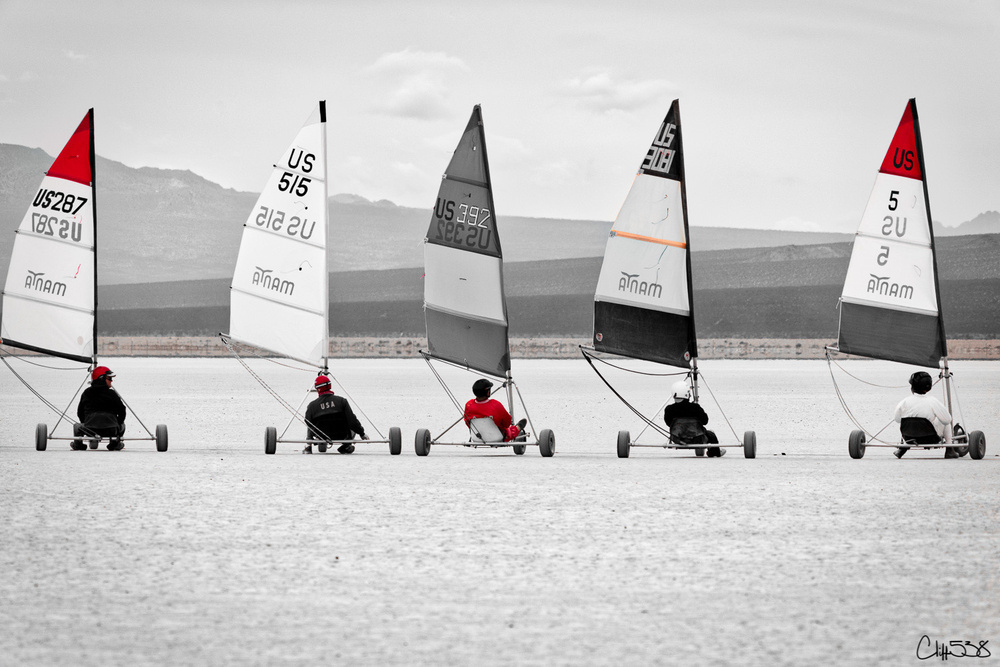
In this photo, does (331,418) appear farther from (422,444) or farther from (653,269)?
(653,269)

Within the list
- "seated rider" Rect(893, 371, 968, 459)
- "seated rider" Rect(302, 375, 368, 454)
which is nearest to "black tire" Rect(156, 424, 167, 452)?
"seated rider" Rect(302, 375, 368, 454)

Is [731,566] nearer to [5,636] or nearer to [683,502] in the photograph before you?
[683,502]

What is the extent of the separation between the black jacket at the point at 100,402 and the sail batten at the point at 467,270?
4.19 m

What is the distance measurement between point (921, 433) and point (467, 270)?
634 centimetres

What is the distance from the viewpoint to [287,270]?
19.5m

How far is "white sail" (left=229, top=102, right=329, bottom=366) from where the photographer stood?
63.9ft

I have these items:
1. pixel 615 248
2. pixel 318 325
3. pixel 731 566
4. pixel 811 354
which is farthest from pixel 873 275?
pixel 811 354

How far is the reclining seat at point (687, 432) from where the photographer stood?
17641 mm

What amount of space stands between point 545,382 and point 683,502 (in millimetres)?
33516

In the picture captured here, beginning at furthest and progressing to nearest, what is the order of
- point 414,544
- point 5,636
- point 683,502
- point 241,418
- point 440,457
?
point 241,418
point 440,457
point 683,502
point 414,544
point 5,636

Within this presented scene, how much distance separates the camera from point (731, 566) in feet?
29.0

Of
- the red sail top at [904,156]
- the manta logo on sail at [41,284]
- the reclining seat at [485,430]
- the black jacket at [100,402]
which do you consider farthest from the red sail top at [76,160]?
the red sail top at [904,156]

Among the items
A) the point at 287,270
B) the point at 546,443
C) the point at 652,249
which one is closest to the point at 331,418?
the point at 287,270

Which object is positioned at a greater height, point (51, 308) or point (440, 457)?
point (51, 308)
